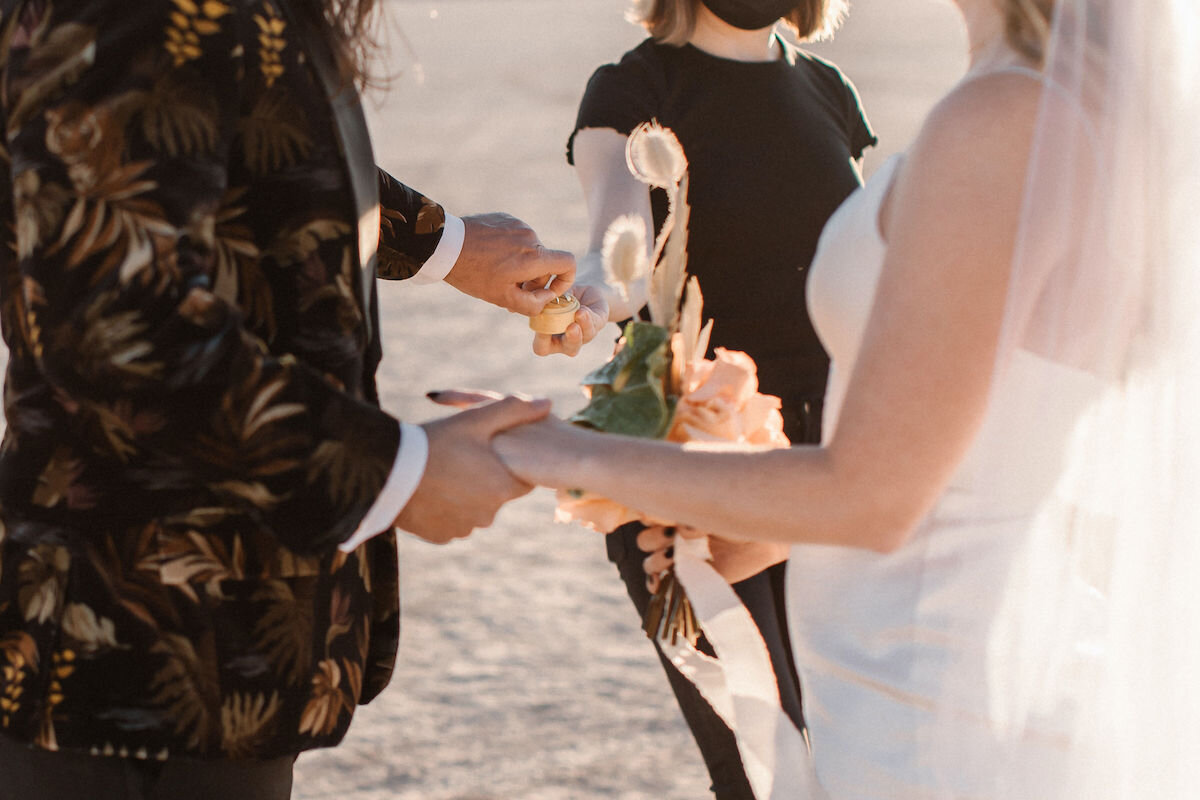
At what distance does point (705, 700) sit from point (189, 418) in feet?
4.53

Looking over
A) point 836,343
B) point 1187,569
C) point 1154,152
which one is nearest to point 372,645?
point 836,343

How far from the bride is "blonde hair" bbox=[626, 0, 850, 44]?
3.84 feet

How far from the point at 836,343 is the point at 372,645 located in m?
0.82

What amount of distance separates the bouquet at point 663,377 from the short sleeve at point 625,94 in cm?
88

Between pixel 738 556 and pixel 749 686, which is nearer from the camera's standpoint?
pixel 749 686

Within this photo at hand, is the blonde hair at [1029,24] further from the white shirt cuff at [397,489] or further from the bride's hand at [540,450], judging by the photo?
the white shirt cuff at [397,489]

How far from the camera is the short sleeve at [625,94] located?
2.73m

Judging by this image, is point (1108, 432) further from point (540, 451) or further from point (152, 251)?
point (152, 251)

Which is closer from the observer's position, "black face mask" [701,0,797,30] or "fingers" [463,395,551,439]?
"fingers" [463,395,551,439]

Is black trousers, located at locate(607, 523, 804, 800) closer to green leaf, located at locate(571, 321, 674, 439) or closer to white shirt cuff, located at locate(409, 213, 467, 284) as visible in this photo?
white shirt cuff, located at locate(409, 213, 467, 284)

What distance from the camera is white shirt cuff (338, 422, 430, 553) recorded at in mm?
1552

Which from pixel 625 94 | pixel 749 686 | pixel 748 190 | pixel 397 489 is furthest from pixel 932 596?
pixel 625 94

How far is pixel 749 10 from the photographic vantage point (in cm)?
272

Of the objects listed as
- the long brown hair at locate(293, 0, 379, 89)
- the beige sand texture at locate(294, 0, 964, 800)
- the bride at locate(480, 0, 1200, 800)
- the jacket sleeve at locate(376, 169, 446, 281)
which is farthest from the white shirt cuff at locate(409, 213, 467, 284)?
the bride at locate(480, 0, 1200, 800)
